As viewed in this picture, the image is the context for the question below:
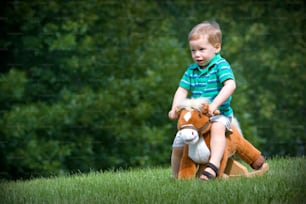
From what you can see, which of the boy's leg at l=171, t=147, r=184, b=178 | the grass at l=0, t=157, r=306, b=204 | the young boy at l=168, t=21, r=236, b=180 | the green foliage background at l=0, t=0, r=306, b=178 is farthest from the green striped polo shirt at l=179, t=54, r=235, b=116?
the green foliage background at l=0, t=0, r=306, b=178

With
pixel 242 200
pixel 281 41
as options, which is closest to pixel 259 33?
pixel 281 41

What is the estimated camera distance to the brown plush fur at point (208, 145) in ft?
11.4

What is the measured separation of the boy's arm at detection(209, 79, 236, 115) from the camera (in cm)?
347

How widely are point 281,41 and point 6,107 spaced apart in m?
2.60

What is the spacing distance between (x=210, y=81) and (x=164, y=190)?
0.72m

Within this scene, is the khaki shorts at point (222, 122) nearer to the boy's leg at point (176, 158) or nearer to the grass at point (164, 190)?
the boy's leg at point (176, 158)

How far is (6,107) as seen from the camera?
20.0 feet

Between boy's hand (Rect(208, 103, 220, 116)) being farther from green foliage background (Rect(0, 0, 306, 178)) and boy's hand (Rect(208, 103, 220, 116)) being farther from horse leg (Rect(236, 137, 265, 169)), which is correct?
green foliage background (Rect(0, 0, 306, 178))

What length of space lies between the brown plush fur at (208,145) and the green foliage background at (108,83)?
94.8 inches

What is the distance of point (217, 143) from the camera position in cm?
344

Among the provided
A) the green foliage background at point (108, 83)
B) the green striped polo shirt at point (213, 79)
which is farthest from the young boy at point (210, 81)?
the green foliage background at point (108, 83)

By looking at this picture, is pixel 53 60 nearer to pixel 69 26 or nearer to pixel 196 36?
pixel 69 26

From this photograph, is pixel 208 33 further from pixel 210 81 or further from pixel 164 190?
pixel 164 190

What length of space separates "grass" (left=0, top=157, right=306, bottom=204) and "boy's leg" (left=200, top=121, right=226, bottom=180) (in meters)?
0.13
